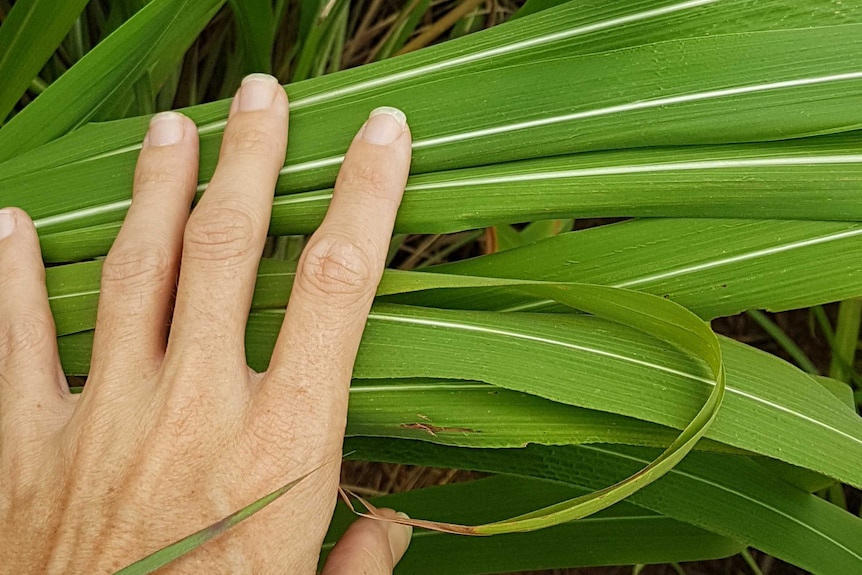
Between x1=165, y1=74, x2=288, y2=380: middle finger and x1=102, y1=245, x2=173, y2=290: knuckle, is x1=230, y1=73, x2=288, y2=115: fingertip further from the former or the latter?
x1=102, y1=245, x2=173, y2=290: knuckle

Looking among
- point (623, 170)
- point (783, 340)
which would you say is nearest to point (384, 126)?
point (623, 170)

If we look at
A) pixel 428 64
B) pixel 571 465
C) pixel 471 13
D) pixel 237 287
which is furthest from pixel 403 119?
pixel 471 13

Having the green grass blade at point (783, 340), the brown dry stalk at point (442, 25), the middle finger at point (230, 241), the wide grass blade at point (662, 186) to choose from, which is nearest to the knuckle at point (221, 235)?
the middle finger at point (230, 241)

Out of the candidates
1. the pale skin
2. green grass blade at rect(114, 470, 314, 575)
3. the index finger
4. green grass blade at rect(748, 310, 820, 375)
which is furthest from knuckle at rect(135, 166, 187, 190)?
green grass blade at rect(748, 310, 820, 375)

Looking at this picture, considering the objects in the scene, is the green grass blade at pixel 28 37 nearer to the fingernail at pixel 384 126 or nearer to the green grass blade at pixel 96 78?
the green grass blade at pixel 96 78

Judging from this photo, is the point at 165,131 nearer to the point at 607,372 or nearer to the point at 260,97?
the point at 260,97
